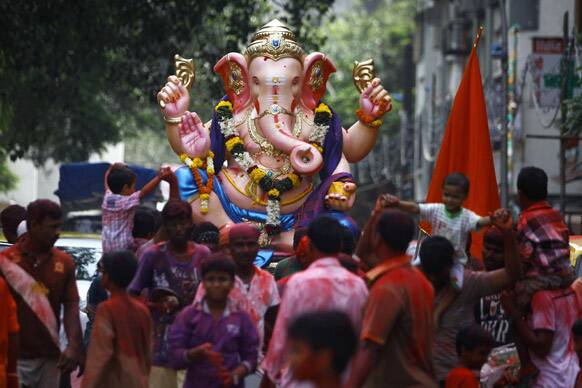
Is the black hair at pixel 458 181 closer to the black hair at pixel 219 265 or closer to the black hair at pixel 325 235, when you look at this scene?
the black hair at pixel 325 235

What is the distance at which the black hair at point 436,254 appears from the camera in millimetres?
8367

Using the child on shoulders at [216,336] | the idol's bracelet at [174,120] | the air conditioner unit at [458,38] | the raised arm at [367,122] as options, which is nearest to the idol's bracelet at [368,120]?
the raised arm at [367,122]

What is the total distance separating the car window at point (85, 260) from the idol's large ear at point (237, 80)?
1.83 metres

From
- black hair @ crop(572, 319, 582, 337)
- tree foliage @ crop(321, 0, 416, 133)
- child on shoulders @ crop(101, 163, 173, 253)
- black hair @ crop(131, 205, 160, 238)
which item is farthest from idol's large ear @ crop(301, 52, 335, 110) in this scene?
tree foliage @ crop(321, 0, 416, 133)

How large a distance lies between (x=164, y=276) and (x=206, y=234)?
1670 mm

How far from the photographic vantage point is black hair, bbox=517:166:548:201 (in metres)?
9.14

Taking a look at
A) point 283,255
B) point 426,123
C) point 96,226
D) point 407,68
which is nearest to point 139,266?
point 283,255

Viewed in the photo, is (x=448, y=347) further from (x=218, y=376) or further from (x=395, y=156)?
(x=395, y=156)

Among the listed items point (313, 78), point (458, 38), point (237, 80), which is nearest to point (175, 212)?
point (237, 80)

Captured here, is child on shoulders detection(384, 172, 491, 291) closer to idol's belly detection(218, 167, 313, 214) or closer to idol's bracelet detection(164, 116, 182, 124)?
idol's belly detection(218, 167, 313, 214)

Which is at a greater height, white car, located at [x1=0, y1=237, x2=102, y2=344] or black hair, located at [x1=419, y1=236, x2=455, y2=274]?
black hair, located at [x1=419, y1=236, x2=455, y2=274]

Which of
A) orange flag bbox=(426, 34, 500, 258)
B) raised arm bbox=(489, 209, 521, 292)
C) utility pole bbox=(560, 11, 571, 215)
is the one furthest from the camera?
utility pole bbox=(560, 11, 571, 215)

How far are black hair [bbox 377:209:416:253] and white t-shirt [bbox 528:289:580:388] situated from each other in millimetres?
1471

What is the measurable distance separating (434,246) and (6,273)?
2.55 m
